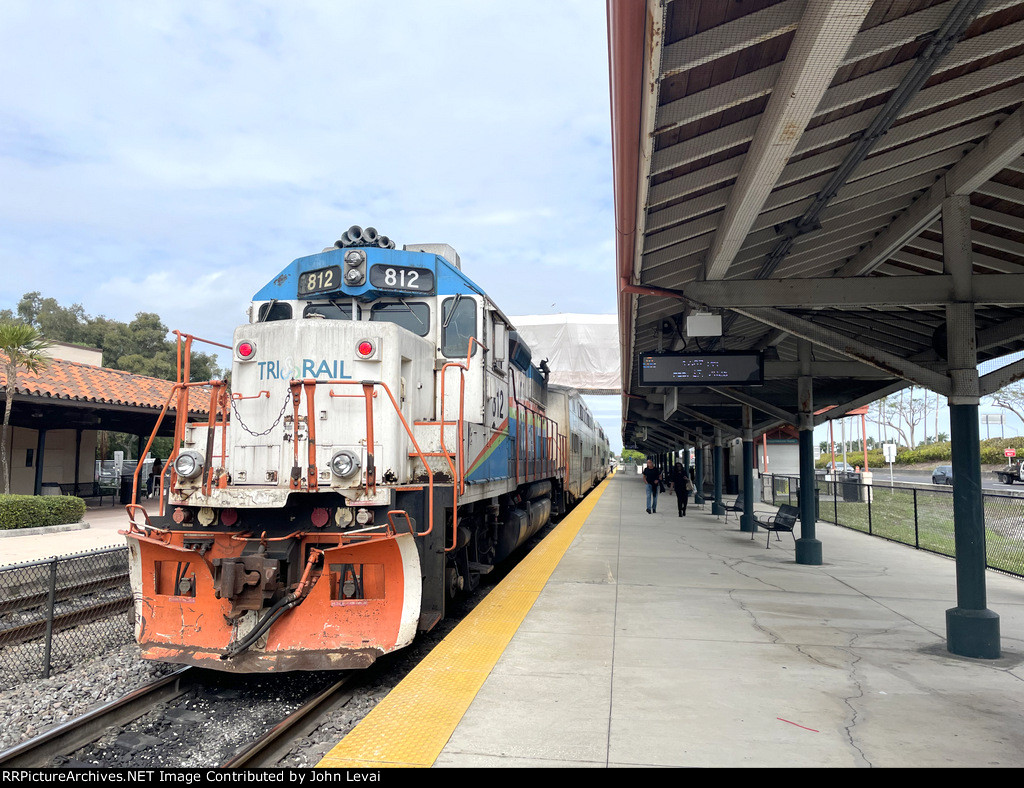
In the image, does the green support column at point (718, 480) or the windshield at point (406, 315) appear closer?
the windshield at point (406, 315)

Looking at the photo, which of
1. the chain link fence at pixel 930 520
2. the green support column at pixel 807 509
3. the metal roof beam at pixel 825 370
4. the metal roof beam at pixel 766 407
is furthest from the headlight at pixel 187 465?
the green support column at pixel 807 509

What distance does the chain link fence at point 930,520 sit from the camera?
988 cm

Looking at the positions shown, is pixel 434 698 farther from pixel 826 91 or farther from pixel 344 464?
pixel 826 91

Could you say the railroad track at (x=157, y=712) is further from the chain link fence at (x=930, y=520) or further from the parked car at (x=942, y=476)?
the parked car at (x=942, y=476)

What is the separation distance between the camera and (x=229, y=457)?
216 inches

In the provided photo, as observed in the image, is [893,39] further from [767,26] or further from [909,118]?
[909,118]

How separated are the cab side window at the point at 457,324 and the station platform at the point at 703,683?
2.52 m

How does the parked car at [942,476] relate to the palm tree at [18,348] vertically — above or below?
below

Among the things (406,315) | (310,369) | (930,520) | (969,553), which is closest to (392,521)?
(310,369)

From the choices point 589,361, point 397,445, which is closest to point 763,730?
point 397,445

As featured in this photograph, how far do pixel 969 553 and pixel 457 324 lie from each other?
4.84m

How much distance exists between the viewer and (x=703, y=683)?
454cm

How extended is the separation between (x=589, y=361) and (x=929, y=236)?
4458cm

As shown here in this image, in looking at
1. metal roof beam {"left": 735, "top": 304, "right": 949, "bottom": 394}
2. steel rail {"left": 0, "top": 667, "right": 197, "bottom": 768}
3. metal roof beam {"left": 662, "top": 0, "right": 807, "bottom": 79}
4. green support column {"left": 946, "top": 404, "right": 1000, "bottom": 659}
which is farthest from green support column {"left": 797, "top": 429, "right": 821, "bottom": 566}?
steel rail {"left": 0, "top": 667, "right": 197, "bottom": 768}
